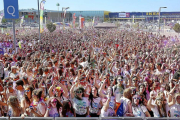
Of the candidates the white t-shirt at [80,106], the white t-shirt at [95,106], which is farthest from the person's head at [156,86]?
the white t-shirt at [80,106]

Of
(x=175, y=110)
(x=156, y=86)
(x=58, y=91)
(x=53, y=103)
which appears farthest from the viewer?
(x=156, y=86)

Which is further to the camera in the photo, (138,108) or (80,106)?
(80,106)

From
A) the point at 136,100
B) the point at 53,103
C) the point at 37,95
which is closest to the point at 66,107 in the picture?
the point at 53,103

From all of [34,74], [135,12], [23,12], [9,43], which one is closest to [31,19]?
[23,12]

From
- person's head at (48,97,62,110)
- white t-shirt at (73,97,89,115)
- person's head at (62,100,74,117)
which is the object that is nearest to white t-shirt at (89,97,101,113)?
white t-shirt at (73,97,89,115)

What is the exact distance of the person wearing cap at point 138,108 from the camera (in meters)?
3.31

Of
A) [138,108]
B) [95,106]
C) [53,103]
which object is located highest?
[53,103]

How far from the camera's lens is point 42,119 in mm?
2926

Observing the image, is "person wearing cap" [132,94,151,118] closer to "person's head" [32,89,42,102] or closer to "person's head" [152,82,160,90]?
"person's head" [152,82,160,90]

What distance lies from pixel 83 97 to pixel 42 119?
3.08ft

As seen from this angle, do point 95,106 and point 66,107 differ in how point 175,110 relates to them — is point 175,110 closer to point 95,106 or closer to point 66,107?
point 95,106

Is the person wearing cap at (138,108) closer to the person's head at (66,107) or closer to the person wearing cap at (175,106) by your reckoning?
the person wearing cap at (175,106)

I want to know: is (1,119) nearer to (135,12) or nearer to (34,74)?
(34,74)

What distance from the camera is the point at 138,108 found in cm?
334
